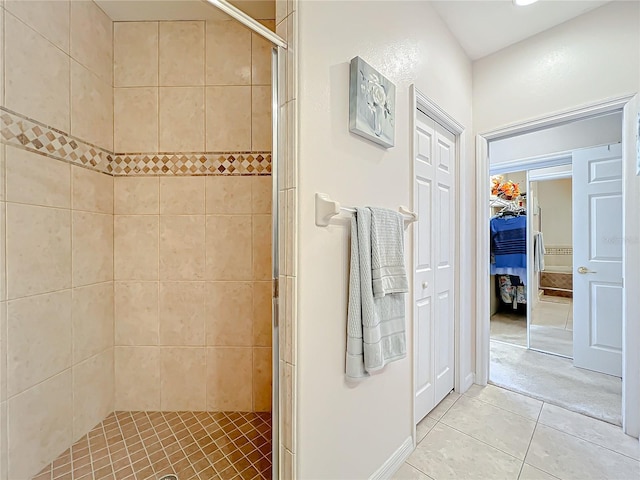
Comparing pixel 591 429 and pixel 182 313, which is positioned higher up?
pixel 182 313

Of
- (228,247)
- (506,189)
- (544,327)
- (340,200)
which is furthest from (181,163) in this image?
(544,327)

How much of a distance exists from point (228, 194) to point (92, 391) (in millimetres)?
1409

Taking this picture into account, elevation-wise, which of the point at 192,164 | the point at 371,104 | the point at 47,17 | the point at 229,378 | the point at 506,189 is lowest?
the point at 229,378

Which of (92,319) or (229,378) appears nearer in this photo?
(92,319)

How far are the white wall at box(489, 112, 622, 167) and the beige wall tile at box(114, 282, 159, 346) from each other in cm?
287

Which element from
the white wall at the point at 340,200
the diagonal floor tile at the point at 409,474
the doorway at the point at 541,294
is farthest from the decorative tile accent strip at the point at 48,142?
the doorway at the point at 541,294

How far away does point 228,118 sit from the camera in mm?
1794

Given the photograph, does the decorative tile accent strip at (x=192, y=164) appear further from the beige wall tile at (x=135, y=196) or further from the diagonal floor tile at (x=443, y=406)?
the diagonal floor tile at (x=443, y=406)

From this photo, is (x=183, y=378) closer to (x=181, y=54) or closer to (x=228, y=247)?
(x=228, y=247)

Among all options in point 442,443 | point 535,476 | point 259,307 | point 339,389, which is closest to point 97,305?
point 259,307

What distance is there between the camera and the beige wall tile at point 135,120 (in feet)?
5.79

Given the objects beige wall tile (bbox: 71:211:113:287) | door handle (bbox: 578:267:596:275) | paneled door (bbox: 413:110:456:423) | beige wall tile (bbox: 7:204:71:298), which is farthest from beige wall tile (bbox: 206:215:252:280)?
→ door handle (bbox: 578:267:596:275)

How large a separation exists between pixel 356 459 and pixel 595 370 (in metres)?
2.67

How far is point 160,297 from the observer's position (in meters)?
1.79
